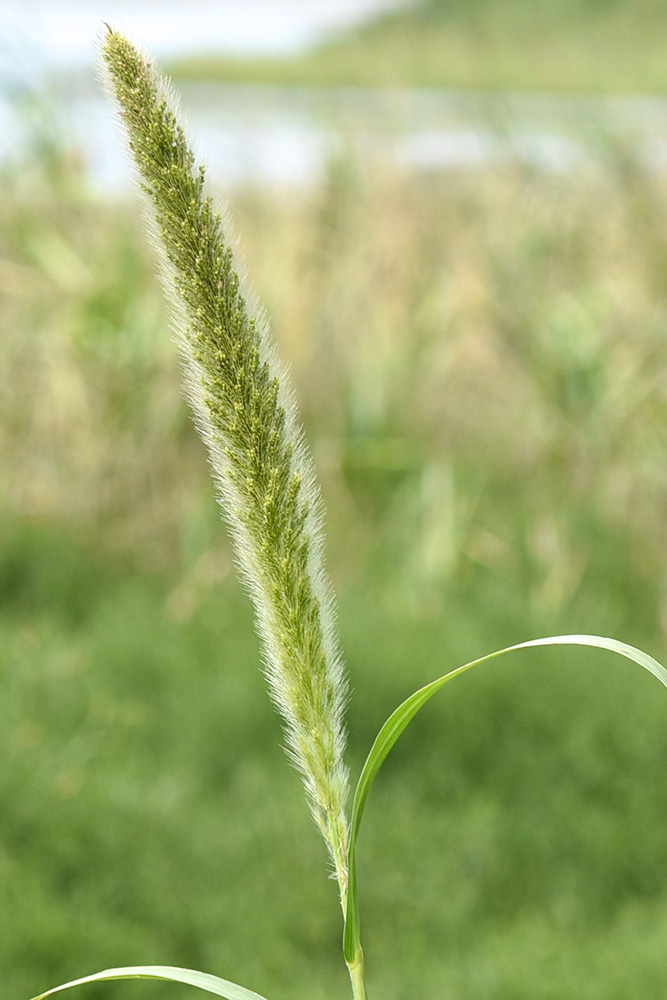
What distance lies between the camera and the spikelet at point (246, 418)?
90cm

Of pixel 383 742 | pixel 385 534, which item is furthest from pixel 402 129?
pixel 383 742

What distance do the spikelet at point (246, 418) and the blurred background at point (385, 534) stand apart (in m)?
1.75

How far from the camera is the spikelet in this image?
0.90 m

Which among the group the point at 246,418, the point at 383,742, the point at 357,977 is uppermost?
the point at 246,418

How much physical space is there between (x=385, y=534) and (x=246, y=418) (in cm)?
373

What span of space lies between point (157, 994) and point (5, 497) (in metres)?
2.54

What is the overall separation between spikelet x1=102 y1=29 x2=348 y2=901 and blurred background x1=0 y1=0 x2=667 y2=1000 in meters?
1.75

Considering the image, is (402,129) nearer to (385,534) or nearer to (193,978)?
(385,534)

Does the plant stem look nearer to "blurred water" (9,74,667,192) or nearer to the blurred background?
the blurred background

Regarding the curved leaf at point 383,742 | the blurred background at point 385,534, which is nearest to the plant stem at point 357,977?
the curved leaf at point 383,742

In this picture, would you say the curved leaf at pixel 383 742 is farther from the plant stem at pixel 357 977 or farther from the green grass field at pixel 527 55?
the green grass field at pixel 527 55

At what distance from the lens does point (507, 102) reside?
434cm

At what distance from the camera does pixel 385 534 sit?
464 centimetres

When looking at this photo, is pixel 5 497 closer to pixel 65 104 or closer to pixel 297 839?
pixel 65 104
